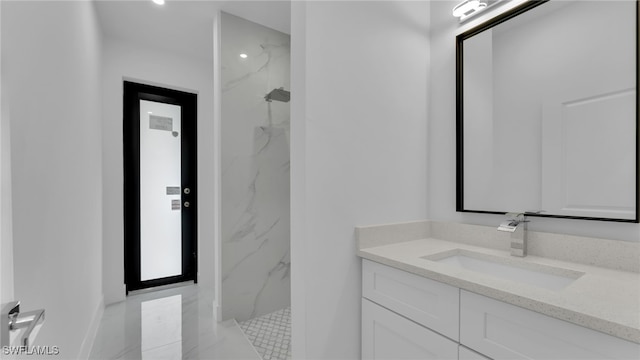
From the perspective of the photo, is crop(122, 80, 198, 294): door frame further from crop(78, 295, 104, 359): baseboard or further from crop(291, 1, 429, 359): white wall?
crop(291, 1, 429, 359): white wall

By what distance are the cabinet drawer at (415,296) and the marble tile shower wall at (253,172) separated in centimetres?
137

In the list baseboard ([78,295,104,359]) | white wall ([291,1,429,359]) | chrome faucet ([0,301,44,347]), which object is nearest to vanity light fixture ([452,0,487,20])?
white wall ([291,1,429,359])

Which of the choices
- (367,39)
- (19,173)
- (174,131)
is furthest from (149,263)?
(367,39)

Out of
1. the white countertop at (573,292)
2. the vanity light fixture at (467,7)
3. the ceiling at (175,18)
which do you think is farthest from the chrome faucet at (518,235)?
the ceiling at (175,18)

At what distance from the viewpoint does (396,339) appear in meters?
1.12

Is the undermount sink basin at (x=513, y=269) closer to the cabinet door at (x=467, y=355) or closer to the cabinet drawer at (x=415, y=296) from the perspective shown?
the cabinet drawer at (x=415, y=296)

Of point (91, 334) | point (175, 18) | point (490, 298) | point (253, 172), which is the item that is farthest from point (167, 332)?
point (175, 18)

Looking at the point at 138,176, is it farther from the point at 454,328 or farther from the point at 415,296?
the point at 454,328

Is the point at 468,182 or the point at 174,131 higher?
the point at 174,131

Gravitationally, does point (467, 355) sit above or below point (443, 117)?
below

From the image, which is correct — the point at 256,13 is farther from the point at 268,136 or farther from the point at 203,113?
the point at 203,113

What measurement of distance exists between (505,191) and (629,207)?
1.32ft

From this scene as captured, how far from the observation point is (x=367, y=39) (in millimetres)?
1369

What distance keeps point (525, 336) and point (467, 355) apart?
21cm
